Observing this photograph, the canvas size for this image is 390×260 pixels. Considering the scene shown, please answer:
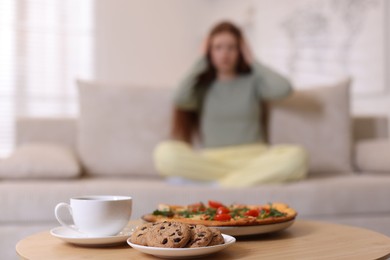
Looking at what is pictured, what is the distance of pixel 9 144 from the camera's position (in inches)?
164

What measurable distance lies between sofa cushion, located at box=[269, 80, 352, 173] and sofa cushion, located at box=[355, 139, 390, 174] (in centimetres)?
6

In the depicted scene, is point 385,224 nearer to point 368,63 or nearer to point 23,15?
point 368,63

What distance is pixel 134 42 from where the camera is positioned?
4.50 meters

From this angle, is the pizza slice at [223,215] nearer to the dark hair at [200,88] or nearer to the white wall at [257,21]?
the dark hair at [200,88]

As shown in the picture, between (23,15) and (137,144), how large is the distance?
2.08 metres

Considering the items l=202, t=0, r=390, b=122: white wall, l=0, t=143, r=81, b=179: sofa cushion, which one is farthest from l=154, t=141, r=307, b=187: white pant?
l=202, t=0, r=390, b=122: white wall

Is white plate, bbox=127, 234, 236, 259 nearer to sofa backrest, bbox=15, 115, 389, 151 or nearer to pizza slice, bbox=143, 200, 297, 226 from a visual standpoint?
pizza slice, bbox=143, 200, 297, 226

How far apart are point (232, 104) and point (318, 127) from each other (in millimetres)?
474

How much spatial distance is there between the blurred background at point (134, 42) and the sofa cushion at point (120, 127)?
1286 millimetres

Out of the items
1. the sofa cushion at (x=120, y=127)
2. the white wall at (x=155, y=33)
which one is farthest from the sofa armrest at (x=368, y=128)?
the white wall at (x=155, y=33)

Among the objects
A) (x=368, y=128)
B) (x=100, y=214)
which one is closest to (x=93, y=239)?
(x=100, y=214)

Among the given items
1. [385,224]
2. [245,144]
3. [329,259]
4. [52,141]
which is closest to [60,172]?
[52,141]

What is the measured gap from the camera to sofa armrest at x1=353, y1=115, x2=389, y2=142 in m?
2.99

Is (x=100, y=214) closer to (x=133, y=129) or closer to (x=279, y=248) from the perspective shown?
(x=279, y=248)
